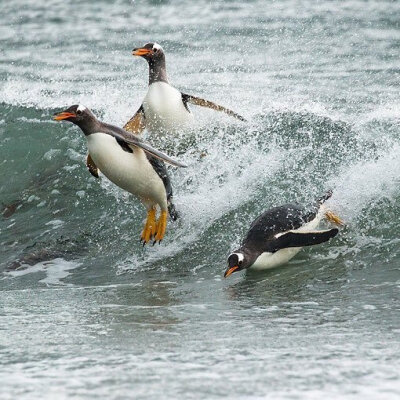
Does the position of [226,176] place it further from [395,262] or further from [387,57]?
[387,57]

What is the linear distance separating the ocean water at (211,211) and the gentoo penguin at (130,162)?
0.23 m

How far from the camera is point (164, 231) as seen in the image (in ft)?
24.9

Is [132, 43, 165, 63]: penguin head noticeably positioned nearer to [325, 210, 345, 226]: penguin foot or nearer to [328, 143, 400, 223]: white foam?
[328, 143, 400, 223]: white foam

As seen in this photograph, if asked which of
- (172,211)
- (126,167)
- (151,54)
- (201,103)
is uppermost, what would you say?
(151,54)

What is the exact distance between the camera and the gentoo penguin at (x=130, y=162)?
7.16 metres

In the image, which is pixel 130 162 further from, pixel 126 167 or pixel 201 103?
pixel 201 103

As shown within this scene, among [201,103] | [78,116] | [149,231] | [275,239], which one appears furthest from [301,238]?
[201,103]

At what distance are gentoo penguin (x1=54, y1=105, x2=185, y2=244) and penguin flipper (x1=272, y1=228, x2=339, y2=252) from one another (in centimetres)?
84

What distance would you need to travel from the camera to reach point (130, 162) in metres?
7.40

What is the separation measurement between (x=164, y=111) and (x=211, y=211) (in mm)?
1247

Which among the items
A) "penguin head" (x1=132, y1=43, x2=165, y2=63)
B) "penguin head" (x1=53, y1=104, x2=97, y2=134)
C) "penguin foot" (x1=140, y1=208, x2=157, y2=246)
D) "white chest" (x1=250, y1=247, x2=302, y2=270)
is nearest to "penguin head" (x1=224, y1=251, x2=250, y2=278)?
"white chest" (x1=250, y1=247, x2=302, y2=270)

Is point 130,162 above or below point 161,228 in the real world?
above

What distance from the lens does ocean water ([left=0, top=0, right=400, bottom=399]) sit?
3812mm

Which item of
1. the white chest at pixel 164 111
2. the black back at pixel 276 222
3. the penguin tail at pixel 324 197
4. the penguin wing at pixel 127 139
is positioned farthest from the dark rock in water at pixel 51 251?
the penguin tail at pixel 324 197
